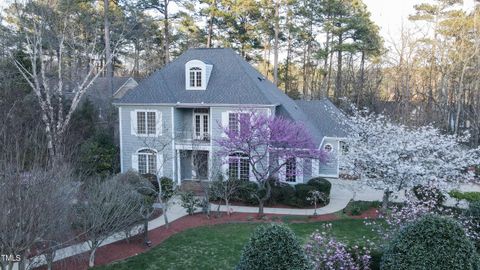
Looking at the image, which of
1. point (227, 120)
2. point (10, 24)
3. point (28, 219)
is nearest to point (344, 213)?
point (227, 120)

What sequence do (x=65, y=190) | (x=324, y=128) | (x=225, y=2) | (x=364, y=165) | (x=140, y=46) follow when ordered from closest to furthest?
(x=65, y=190)
(x=364, y=165)
(x=324, y=128)
(x=225, y=2)
(x=140, y=46)

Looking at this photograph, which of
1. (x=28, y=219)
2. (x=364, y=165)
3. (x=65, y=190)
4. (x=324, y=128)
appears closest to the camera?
(x=28, y=219)

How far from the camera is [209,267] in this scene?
10195 mm

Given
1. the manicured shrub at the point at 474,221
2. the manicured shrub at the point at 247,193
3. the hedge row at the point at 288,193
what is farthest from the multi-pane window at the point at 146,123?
the manicured shrub at the point at 474,221

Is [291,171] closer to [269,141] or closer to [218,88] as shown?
[269,141]

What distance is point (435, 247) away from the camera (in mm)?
6707

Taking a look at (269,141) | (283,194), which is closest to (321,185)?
(283,194)

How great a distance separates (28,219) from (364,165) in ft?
39.5

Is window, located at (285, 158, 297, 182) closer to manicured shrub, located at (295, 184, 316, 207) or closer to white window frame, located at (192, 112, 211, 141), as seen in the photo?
manicured shrub, located at (295, 184, 316, 207)

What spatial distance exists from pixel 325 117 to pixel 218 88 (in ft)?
24.6

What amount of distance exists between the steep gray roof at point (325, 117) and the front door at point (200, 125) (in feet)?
22.7

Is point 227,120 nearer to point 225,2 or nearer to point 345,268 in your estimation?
point 345,268

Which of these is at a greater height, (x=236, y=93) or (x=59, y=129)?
(x=236, y=93)

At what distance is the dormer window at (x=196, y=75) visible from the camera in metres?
19.5
